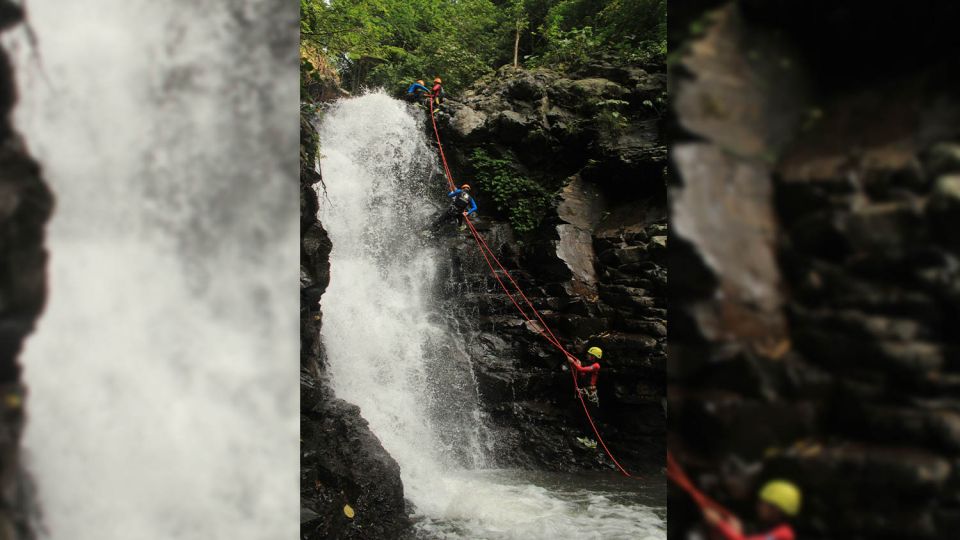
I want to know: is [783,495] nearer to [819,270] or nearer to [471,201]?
[819,270]

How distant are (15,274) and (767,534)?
2.33 metres

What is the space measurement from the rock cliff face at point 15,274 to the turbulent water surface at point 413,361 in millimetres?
4387

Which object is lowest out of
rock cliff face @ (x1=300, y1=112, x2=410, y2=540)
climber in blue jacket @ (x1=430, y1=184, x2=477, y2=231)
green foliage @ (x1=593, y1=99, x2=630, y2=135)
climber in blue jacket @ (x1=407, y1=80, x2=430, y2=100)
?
rock cliff face @ (x1=300, y1=112, x2=410, y2=540)

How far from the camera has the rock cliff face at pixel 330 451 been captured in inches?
215

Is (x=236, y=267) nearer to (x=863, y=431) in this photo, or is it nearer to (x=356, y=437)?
(x=863, y=431)

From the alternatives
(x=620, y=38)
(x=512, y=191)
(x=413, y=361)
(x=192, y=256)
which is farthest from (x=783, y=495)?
(x=620, y=38)

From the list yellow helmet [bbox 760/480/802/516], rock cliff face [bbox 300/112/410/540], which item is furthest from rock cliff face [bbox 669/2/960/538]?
rock cliff face [bbox 300/112/410/540]

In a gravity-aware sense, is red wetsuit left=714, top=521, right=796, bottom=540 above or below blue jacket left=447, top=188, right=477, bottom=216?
below

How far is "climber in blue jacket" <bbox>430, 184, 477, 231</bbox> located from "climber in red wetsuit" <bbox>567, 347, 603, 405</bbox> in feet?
9.86

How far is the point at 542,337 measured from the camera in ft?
30.0

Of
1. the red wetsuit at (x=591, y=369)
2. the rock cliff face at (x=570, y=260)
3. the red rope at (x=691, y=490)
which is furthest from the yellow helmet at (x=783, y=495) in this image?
the rock cliff face at (x=570, y=260)

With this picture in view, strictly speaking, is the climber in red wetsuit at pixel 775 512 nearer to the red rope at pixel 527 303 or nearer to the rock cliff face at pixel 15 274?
the rock cliff face at pixel 15 274

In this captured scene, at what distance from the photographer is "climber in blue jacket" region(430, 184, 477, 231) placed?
956 centimetres

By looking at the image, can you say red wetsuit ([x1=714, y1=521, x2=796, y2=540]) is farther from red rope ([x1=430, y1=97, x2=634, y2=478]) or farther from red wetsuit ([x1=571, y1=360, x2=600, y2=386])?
red wetsuit ([x1=571, y1=360, x2=600, y2=386])
